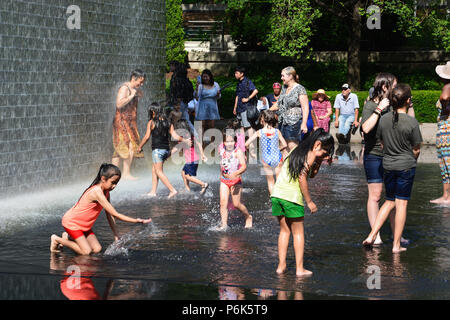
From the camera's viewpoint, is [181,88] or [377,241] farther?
[181,88]

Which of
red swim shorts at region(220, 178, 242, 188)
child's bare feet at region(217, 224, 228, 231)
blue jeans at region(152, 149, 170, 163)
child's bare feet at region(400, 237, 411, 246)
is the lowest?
child's bare feet at region(217, 224, 228, 231)

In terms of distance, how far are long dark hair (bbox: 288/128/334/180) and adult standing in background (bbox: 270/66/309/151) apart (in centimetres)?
349

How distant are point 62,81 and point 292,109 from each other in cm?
398

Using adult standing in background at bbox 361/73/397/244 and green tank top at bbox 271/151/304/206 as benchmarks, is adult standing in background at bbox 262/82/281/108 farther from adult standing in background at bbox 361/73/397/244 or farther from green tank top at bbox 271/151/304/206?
green tank top at bbox 271/151/304/206

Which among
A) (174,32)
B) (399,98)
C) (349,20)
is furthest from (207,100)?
(174,32)

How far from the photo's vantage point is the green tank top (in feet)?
22.8

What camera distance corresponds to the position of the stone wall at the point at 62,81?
→ 11297mm

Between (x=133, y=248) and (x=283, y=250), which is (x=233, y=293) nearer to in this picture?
(x=283, y=250)

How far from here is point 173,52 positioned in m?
33.3

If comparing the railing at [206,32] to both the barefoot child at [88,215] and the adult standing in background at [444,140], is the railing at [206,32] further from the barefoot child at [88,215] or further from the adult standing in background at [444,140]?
the barefoot child at [88,215]

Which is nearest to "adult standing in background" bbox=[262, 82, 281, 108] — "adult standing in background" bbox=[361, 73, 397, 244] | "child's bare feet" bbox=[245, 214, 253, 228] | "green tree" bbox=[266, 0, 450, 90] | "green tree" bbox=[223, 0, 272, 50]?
"child's bare feet" bbox=[245, 214, 253, 228]

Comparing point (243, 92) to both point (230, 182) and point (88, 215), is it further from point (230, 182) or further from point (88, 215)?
point (88, 215)

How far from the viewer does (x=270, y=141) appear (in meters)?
9.99

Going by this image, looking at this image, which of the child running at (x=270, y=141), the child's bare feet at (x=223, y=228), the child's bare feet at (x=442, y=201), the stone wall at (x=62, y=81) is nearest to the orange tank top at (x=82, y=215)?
the child's bare feet at (x=223, y=228)
